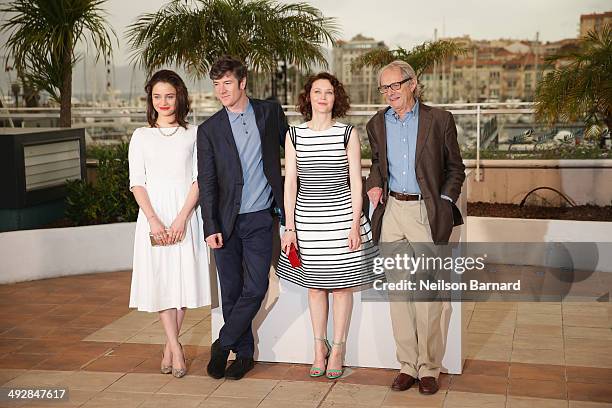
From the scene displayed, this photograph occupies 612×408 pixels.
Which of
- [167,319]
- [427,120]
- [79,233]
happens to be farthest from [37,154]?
[427,120]

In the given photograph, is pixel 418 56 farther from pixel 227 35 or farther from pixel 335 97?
pixel 335 97

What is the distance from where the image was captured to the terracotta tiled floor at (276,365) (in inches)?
169

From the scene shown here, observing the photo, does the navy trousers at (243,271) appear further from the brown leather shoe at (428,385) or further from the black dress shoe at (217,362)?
the brown leather shoe at (428,385)

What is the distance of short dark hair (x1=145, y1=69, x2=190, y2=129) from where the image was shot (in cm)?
439

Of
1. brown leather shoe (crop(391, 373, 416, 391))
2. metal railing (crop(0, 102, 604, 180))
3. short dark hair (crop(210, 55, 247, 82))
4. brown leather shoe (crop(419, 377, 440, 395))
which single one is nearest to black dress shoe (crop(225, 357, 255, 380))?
brown leather shoe (crop(391, 373, 416, 391))

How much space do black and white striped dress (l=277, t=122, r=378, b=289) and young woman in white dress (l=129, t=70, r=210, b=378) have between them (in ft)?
1.89

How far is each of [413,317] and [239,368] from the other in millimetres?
974

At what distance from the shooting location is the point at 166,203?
4484mm

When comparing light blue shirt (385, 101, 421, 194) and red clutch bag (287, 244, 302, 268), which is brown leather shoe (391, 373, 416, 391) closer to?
red clutch bag (287, 244, 302, 268)

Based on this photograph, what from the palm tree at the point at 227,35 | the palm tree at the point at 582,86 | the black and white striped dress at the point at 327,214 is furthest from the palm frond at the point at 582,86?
the black and white striped dress at the point at 327,214

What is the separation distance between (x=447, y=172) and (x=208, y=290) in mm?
1387

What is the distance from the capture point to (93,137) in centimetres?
952

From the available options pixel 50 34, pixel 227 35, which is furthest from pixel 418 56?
pixel 50 34

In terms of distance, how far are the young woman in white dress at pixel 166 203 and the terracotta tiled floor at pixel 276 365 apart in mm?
499
